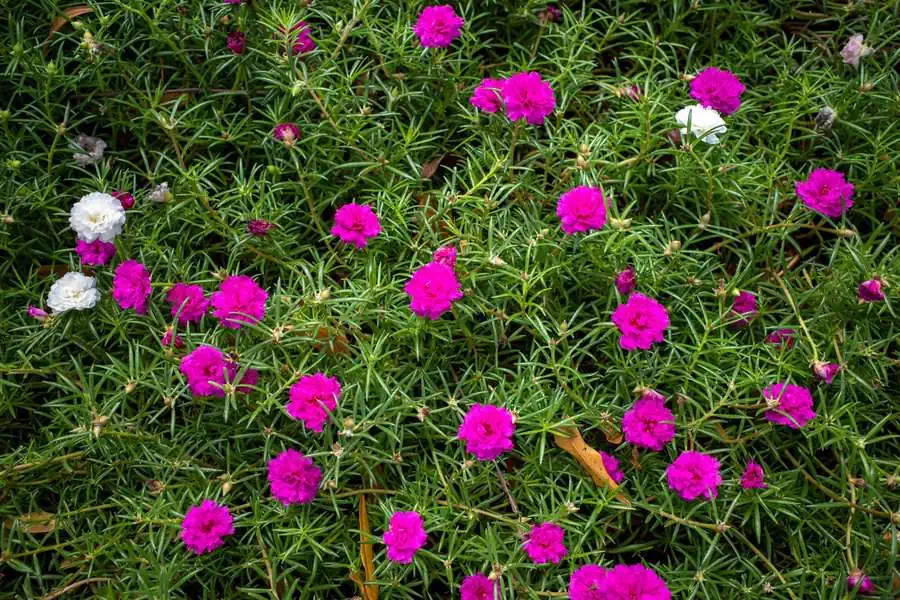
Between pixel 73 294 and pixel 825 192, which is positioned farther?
pixel 825 192

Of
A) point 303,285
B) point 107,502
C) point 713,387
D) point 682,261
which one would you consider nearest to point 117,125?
point 303,285

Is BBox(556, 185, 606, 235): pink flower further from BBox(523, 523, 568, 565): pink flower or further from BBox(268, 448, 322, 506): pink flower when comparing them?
BBox(268, 448, 322, 506): pink flower

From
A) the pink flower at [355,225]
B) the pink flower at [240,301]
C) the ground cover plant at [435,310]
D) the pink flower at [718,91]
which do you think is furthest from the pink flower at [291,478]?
the pink flower at [718,91]

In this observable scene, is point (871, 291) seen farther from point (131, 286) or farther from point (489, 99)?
point (131, 286)

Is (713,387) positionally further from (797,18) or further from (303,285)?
(797,18)

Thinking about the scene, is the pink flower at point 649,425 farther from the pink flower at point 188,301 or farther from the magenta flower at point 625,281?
the pink flower at point 188,301

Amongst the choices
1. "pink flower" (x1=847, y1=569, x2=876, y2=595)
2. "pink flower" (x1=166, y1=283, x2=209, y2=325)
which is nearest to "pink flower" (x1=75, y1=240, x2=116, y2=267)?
"pink flower" (x1=166, y1=283, x2=209, y2=325)

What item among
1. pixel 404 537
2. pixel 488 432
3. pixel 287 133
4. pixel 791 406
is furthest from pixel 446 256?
pixel 791 406

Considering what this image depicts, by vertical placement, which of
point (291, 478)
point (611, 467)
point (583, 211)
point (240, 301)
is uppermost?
point (583, 211)
